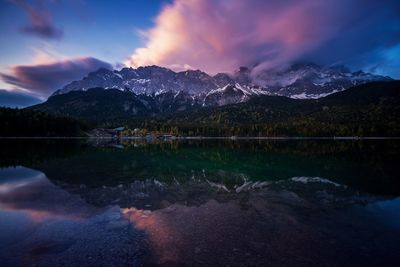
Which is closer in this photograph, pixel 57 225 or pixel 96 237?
pixel 96 237

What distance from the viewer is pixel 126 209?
857 inches

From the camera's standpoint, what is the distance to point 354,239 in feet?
53.0

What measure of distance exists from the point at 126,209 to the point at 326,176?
29964 millimetres

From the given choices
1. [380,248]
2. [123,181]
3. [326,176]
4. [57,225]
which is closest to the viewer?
[380,248]

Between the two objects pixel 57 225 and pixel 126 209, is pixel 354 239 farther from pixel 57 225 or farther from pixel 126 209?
pixel 57 225

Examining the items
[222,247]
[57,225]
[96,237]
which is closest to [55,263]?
[96,237]

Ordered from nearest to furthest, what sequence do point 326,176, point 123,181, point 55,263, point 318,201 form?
point 55,263, point 318,201, point 123,181, point 326,176

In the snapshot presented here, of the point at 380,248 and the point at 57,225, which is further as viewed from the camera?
the point at 57,225

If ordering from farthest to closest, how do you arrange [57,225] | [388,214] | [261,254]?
1. [388,214]
2. [57,225]
3. [261,254]

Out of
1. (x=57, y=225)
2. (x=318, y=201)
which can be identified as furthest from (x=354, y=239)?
(x=57, y=225)

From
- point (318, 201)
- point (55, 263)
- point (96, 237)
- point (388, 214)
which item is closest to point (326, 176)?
point (318, 201)

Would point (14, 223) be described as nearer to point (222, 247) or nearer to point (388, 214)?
point (222, 247)

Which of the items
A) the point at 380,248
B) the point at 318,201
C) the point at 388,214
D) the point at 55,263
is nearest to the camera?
the point at 55,263

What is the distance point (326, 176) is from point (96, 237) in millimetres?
33963
